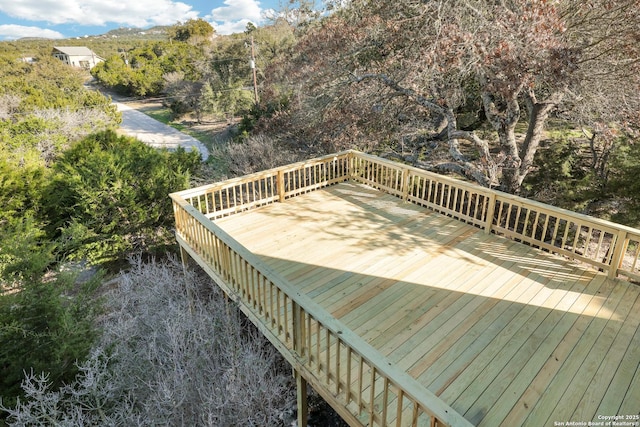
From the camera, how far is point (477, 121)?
39.4 ft

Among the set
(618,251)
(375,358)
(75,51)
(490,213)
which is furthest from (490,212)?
(75,51)

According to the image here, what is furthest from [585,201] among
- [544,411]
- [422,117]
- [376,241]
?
[544,411]

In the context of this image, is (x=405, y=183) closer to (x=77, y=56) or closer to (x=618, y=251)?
(x=618, y=251)

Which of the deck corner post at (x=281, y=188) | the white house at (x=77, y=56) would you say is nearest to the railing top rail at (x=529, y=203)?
the deck corner post at (x=281, y=188)

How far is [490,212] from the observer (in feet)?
16.1

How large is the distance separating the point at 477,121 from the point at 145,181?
34.1 feet

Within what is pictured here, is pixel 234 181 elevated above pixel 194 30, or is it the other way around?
pixel 194 30

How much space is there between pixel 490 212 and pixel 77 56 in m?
62.6

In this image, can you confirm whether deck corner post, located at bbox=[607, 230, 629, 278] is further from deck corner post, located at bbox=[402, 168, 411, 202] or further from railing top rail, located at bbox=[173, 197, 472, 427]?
railing top rail, located at bbox=[173, 197, 472, 427]

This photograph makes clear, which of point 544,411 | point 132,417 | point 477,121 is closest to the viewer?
point 544,411

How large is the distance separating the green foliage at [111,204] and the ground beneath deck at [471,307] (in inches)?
109

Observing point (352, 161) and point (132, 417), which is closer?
point (132, 417)

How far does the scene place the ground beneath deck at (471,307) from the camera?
2711 mm

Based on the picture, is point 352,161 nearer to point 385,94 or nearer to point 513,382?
point 385,94
